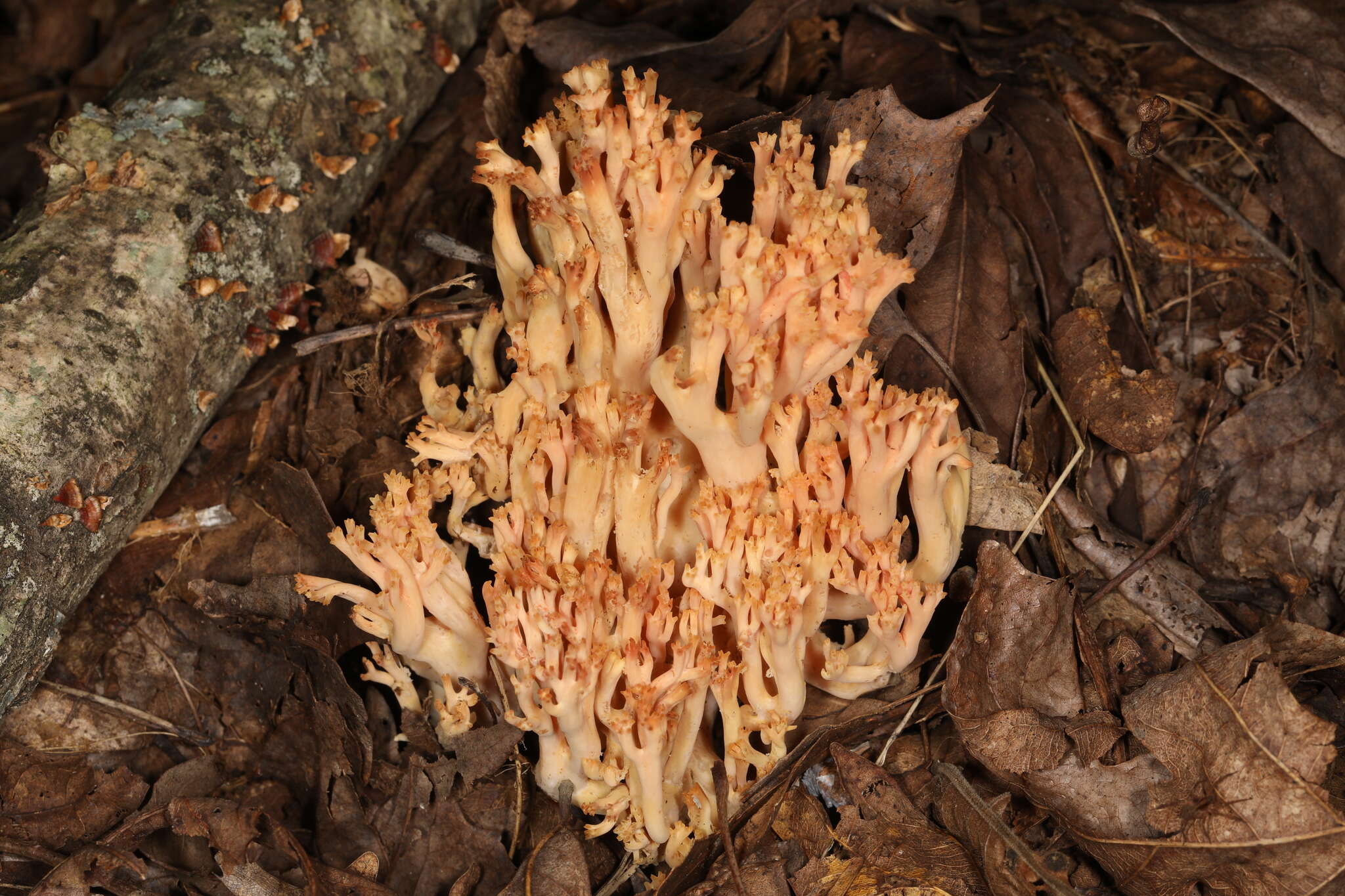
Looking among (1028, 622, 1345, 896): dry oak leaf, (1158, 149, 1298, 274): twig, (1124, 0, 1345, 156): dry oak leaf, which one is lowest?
(1028, 622, 1345, 896): dry oak leaf

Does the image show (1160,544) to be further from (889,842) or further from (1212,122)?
(1212,122)

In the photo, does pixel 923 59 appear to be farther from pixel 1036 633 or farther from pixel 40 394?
pixel 40 394

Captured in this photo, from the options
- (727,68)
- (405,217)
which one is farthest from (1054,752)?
(405,217)

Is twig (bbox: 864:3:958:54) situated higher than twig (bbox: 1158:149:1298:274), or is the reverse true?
twig (bbox: 864:3:958:54)

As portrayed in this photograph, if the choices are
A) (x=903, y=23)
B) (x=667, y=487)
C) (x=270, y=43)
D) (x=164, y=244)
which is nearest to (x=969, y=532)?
(x=667, y=487)

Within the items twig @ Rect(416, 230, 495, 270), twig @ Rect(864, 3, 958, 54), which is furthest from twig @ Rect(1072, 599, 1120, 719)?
twig @ Rect(416, 230, 495, 270)

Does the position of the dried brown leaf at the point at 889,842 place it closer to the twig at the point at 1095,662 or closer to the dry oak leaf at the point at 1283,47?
the twig at the point at 1095,662

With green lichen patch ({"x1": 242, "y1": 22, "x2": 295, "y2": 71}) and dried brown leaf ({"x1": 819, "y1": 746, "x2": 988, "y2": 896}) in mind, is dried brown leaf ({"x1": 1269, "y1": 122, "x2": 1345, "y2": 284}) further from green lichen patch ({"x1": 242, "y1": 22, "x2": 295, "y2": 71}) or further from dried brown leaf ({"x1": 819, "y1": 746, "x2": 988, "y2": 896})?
green lichen patch ({"x1": 242, "y1": 22, "x2": 295, "y2": 71})
